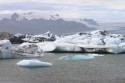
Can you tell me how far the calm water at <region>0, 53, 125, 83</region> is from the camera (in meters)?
16.8

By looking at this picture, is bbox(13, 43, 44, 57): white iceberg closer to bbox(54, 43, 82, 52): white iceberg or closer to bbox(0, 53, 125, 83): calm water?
bbox(0, 53, 125, 83): calm water

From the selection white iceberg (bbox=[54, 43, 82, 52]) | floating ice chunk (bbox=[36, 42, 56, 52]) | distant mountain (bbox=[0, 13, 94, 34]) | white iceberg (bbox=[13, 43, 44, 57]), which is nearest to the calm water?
white iceberg (bbox=[13, 43, 44, 57])

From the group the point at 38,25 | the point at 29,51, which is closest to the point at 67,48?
the point at 29,51

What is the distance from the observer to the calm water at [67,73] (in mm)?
16766

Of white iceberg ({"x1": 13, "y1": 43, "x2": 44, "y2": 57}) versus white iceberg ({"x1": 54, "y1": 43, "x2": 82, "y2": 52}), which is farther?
white iceberg ({"x1": 54, "y1": 43, "x2": 82, "y2": 52})

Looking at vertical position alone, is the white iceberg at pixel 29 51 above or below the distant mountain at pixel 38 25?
above

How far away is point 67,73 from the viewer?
737 inches

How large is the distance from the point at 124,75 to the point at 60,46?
13312mm

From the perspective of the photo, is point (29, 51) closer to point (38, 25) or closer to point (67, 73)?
point (67, 73)

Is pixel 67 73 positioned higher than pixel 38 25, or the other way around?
pixel 67 73

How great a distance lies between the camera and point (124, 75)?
59.5 ft

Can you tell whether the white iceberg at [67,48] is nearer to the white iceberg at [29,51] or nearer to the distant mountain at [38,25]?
the white iceberg at [29,51]

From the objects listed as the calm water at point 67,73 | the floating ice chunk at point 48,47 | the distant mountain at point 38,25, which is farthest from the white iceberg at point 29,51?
the distant mountain at point 38,25

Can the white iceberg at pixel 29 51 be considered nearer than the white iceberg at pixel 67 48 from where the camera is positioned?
Yes
